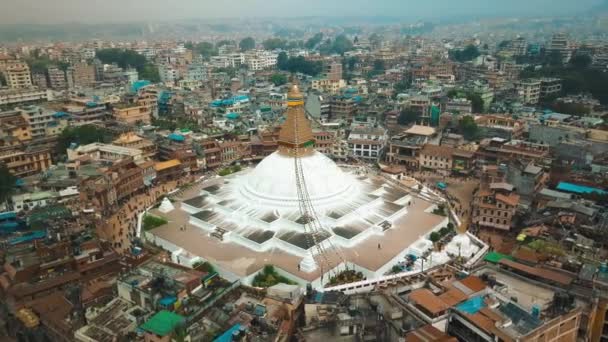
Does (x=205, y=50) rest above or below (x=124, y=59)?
above

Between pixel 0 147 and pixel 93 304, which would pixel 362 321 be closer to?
pixel 93 304

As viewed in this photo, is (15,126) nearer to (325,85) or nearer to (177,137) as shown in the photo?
(177,137)

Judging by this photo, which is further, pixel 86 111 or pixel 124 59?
pixel 124 59

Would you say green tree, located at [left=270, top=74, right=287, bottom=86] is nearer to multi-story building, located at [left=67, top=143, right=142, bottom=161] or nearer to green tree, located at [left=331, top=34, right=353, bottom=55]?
multi-story building, located at [left=67, top=143, right=142, bottom=161]

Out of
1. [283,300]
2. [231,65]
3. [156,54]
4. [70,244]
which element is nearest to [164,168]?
[70,244]

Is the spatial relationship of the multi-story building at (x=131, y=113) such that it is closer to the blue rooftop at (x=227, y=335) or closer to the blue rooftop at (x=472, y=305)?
the blue rooftop at (x=227, y=335)

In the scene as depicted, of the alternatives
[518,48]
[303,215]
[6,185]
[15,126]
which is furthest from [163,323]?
[518,48]

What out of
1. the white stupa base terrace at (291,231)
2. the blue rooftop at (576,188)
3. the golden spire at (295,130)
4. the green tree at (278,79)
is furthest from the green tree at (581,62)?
the golden spire at (295,130)

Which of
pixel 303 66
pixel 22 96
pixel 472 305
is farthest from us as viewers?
pixel 303 66

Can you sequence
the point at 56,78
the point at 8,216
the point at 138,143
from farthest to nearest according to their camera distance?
the point at 56,78 → the point at 138,143 → the point at 8,216
